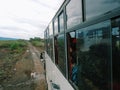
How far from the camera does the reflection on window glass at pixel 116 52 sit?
1460 millimetres

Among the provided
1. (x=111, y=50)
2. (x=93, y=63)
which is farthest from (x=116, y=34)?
(x=93, y=63)

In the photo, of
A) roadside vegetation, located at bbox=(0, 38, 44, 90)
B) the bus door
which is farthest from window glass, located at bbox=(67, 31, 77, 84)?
roadside vegetation, located at bbox=(0, 38, 44, 90)

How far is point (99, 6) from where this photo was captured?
A: 174 centimetres

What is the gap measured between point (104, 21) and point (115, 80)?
0.47 m

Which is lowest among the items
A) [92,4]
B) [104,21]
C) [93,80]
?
[93,80]

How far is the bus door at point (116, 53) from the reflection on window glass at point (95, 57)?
61mm

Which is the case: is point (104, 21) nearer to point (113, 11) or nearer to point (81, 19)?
point (113, 11)

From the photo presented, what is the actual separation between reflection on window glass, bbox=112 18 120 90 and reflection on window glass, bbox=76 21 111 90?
6 cm

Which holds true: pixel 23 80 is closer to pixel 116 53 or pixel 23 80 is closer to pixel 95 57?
pixel 95 57

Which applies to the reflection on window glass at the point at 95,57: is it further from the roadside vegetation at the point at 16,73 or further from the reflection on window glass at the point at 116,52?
the roadside vegetation at the point at 16,73

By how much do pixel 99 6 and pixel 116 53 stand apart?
47 centimetres

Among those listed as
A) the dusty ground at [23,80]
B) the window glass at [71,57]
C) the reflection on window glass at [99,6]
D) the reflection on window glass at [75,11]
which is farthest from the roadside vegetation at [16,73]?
the reflection on window glass at [99,6]

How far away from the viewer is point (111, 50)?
154cm

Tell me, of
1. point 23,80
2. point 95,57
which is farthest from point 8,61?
point 95,57
